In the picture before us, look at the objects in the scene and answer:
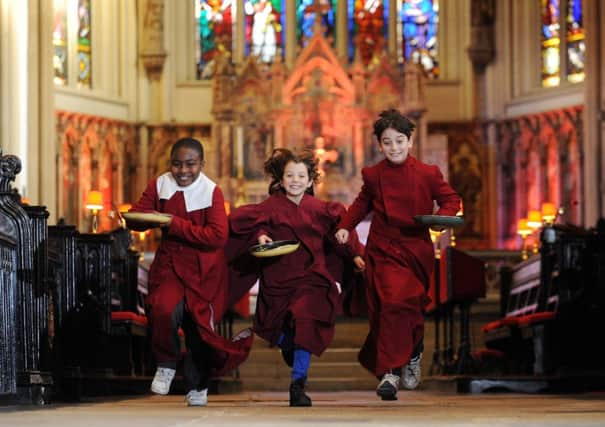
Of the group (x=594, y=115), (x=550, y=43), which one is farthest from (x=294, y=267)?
(x=550, y=43)

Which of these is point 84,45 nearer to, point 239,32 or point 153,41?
point 153,41

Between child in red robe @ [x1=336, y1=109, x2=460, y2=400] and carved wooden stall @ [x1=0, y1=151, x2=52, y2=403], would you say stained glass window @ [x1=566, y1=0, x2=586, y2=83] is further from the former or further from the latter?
carved wooden stall @ [x1=0, y1=151, x2=52, y2=403]

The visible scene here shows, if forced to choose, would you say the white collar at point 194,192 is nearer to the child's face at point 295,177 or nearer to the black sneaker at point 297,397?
the child's face at point 295,177

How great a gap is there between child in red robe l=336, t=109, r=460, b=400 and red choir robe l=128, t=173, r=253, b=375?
2.32 feet

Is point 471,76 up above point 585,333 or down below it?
above

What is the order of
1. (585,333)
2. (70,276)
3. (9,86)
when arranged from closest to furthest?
(70,276) → (585,333) → (9,86)

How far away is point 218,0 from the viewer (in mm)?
25531

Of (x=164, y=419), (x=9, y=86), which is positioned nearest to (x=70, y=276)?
(x=164, y=419)

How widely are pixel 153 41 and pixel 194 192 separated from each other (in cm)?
1668

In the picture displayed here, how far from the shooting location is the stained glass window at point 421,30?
25.0 m

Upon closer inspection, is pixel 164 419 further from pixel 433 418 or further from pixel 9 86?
pixel 9 86

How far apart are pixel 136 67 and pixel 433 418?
62.8ft

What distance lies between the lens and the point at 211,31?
998 inches

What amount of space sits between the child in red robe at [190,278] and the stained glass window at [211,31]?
17.1 meters
